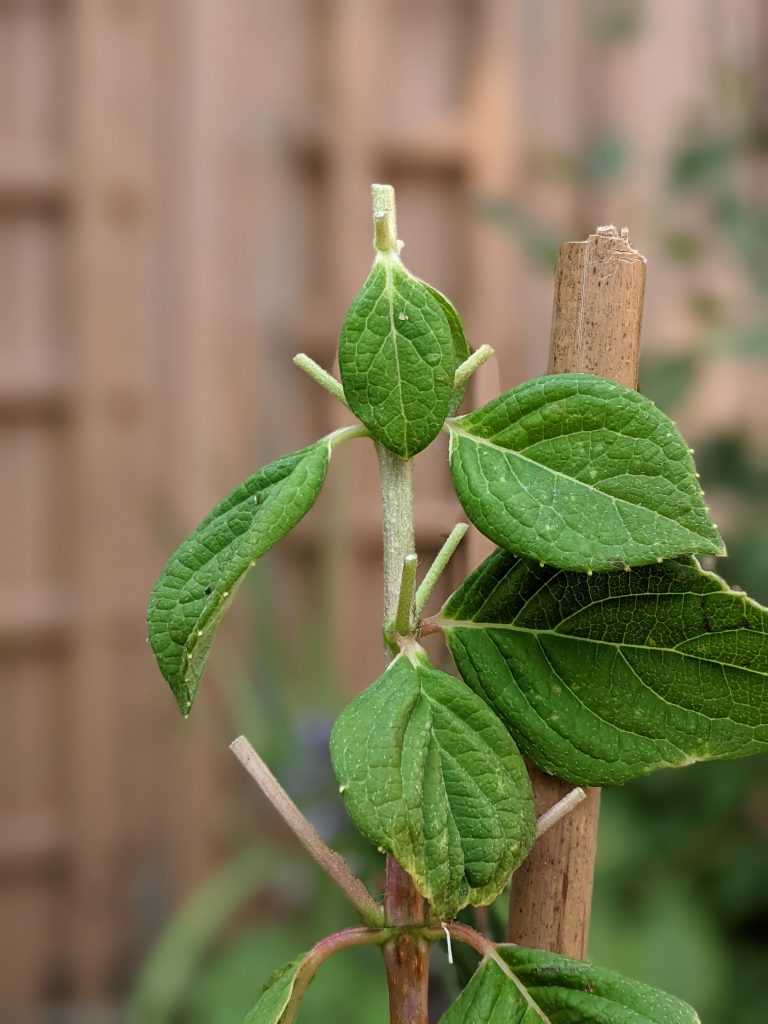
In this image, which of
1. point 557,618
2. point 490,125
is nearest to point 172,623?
point 557,618

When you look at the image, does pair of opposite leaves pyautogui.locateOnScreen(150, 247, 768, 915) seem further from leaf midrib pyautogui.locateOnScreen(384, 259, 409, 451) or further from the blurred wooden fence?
the blurred wooden fence

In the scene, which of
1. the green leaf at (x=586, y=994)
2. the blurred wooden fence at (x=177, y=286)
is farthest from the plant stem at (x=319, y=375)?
the blurred wooden fence at (x=177, y=286)

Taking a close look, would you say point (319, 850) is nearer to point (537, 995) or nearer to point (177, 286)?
point (537, 995)

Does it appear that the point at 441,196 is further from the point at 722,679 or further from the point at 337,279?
the point at 722,679

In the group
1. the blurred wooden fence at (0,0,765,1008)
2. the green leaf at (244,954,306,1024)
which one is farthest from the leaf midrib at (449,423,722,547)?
the blurred wooden fence at (0,0,765,1008)

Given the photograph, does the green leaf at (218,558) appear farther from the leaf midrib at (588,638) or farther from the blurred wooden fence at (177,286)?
the blurred wooden fence at (177,286)

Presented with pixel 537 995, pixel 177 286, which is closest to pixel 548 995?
pixel 537 995
